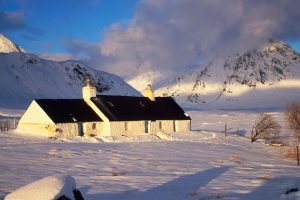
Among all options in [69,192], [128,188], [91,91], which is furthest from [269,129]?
[69,192]

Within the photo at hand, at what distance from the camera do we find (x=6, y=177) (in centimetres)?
2178

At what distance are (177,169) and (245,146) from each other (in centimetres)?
2106

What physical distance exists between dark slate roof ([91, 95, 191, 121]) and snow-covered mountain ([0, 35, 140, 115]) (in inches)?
2627

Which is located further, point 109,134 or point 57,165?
point 109,134

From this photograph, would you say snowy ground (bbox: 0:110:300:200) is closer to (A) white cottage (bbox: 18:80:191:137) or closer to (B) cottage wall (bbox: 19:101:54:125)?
(B) cottage wall (bbox: 19:101:54:125)

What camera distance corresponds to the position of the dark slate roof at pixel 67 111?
4594 cm

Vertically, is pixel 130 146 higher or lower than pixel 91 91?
lower

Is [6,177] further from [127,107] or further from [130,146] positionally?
[127,107]

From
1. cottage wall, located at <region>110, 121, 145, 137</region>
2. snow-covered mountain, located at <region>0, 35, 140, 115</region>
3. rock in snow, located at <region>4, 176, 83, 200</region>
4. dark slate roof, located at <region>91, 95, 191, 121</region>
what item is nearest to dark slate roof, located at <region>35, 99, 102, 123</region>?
dark slate roof, located at <region>91, 95, 191, 121</region>

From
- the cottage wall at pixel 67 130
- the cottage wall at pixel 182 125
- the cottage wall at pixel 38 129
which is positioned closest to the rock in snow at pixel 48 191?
the cottage wall at pixel 67 130

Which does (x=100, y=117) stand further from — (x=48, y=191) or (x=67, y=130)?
(x=48, y=191)

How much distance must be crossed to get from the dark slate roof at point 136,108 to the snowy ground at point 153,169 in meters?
9.03

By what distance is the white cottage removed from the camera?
4593cm

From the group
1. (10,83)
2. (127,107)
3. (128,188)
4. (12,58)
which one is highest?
(12,58)
